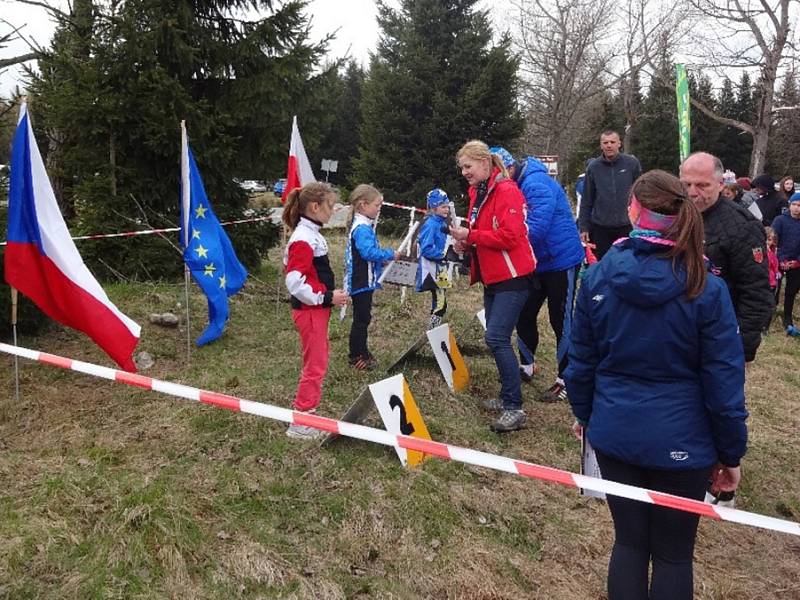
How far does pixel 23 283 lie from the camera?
4.45m

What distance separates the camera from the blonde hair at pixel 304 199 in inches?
170

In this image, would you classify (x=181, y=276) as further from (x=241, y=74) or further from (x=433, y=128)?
(x=433, y=128)

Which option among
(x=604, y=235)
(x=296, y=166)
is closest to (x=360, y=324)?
(x=296, y=166)

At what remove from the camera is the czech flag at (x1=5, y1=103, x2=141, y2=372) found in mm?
4422

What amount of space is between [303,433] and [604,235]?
4.69 meters

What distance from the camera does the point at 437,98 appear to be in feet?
56.6

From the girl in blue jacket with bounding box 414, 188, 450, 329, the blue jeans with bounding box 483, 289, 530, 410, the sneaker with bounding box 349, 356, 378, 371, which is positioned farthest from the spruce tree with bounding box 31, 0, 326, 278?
the blue jeans with bounding box 483, 289, 530, 410

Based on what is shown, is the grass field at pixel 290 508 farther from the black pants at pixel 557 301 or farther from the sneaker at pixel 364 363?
the black pants at pixel 557 301

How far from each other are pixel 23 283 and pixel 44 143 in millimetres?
6037

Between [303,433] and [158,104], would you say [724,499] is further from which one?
[158,104]

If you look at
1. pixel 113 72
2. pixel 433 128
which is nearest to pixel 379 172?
pixel 433 128

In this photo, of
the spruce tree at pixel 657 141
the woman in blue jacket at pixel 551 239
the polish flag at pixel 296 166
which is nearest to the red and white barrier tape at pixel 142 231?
the polish flag at pixel 296 166

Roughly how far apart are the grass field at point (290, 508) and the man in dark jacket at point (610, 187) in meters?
2.76

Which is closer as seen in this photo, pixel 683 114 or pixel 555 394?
pixel 555 394
